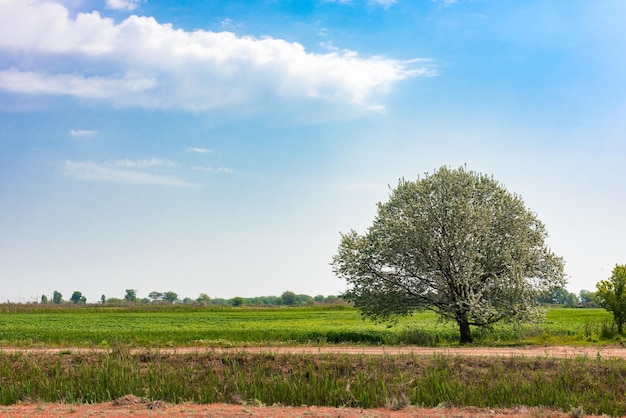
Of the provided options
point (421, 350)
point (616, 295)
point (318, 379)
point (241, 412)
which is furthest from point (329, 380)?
point (616, 295)

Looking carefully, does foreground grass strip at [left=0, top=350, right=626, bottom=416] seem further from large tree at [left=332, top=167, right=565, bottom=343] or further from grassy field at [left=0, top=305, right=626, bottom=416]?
large tree at [left=332, top=167, right=565, bottom=343]

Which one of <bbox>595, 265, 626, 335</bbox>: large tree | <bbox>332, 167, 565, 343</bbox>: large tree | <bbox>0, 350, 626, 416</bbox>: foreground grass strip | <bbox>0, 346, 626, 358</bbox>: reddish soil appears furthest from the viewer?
<bbox>595, 265, 626, 335</bbox>: large tree

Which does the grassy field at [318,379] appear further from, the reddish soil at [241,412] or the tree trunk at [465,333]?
the tree trunk at [465,333]

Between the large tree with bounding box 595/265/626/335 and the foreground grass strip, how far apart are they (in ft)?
50.1

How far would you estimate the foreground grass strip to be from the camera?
63.2 ft

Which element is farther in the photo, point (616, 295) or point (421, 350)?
point (616, 295)

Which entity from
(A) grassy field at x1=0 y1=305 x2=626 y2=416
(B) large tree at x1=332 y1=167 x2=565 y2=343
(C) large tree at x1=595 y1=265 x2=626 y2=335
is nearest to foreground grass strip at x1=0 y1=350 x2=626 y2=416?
(A) grassy field at x1=0 y1=305 x2=626 y2=416

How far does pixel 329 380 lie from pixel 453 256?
48.1 feet

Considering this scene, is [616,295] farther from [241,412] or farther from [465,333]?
[241,412]

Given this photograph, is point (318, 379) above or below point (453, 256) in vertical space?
below

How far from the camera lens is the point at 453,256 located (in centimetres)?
3353

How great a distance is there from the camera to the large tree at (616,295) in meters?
36.5

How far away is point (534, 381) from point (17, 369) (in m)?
18.5

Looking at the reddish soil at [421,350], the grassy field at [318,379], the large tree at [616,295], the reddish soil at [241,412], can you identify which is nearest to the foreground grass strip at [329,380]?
the grassy field at [318,379]
